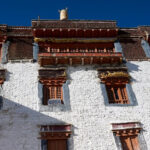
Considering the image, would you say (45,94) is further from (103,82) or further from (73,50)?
(73,50)

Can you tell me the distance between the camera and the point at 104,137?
982 centimetres

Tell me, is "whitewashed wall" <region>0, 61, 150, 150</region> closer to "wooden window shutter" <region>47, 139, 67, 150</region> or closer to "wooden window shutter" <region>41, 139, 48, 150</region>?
"wooden window shutter" <region>41, 139, 48, 150</region>

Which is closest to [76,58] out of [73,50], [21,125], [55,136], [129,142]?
[73,50]

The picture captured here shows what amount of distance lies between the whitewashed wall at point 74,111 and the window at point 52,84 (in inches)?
15.7

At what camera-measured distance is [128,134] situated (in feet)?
33.1

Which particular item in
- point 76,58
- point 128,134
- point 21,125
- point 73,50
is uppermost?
point 73,50

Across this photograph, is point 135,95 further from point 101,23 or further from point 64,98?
point 101,23

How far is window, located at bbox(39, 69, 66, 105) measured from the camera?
10977 mm

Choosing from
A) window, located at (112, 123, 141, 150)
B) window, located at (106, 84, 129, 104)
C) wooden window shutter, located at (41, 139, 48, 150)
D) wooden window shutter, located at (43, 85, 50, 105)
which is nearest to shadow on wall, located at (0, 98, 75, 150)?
wooden window shutter, located at (41, 139, 48, 150)

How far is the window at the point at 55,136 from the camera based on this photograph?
9.45 m

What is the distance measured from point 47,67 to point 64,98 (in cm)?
233

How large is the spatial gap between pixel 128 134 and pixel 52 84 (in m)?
4.58

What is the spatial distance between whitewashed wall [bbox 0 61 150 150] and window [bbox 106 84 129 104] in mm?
487

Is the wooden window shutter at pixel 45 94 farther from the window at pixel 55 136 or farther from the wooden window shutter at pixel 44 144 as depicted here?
the wooden window shutter at pixel 44 144
